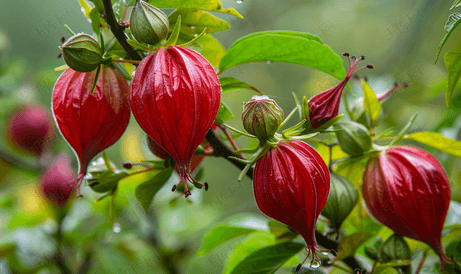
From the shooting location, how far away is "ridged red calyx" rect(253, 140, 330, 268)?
0.60m

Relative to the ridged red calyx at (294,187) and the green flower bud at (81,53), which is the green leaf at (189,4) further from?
the ridged red calyx at (294,187)

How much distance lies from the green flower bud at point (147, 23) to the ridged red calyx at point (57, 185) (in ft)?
3.45

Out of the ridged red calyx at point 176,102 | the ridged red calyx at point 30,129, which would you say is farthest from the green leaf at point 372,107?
the ridged red calyx at point 30,129

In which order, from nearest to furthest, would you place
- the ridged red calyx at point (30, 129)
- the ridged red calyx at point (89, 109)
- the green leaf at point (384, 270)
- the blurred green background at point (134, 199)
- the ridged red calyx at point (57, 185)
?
the ridged red calyx at point (89, 109), the green leaf at point (384, 270), the blurred green background at point (134, 199), the ridged red calyx at point (57, 185), the ridged red calyx at point (30, 129)

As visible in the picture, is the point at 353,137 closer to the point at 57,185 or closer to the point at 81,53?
the point at 81,53

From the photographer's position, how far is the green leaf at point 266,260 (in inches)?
31.4

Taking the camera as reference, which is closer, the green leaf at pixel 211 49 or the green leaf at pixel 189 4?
the green leaf at pixel 189 4

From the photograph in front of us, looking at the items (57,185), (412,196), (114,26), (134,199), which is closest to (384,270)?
(412,196)

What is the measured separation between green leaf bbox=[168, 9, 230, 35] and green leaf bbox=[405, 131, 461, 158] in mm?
435

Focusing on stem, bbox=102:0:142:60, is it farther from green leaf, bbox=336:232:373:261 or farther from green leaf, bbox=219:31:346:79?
green leaf, bbox=336:232:373:261

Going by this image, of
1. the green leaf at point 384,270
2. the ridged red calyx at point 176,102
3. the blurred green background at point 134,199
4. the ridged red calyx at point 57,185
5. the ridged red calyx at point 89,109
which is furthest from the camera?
the ridged red calyx at point 57,185

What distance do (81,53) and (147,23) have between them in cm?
11

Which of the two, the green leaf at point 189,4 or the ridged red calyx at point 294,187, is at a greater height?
the green leaf at point 189,4

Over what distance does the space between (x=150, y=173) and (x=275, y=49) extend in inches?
14.6
